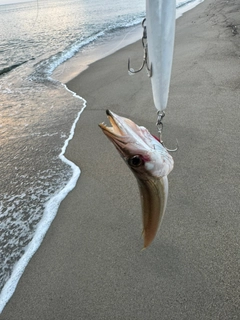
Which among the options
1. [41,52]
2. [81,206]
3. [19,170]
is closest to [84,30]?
[41,52]

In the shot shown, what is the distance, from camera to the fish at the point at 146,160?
1.35 meters

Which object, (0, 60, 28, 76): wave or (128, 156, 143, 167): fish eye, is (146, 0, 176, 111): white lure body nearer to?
(128, 156, 143, 167): fish eye

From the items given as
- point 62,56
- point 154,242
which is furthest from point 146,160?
point 62,56

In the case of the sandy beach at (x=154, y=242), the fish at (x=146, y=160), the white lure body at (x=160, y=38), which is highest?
the white lure body at (x=160, y=38)

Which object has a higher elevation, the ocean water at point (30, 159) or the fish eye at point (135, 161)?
the fish eye at point (135, 161)

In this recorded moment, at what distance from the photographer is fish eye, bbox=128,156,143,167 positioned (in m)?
1.42

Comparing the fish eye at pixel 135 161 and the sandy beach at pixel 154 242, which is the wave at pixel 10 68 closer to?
the sandy beach at pixel 154 242

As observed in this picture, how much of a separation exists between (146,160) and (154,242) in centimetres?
160

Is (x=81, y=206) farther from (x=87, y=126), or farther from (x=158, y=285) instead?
(x=87, y=126)

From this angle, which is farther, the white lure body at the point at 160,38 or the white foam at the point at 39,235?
the white foam at the point at 39,235

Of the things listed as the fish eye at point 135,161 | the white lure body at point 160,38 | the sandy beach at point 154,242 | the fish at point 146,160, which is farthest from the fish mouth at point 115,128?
the sandy beach at point 154,242

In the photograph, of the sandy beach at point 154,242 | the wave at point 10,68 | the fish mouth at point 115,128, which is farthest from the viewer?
the wave at point 10,68

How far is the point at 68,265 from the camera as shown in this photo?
2.76m

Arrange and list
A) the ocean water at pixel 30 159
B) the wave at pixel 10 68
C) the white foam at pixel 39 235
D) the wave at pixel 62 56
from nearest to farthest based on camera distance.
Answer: the white foam at pixel 39 235, the ocean water at pixel 30 159, the wave at pixel 62 56, the wave at pixel 10 68
